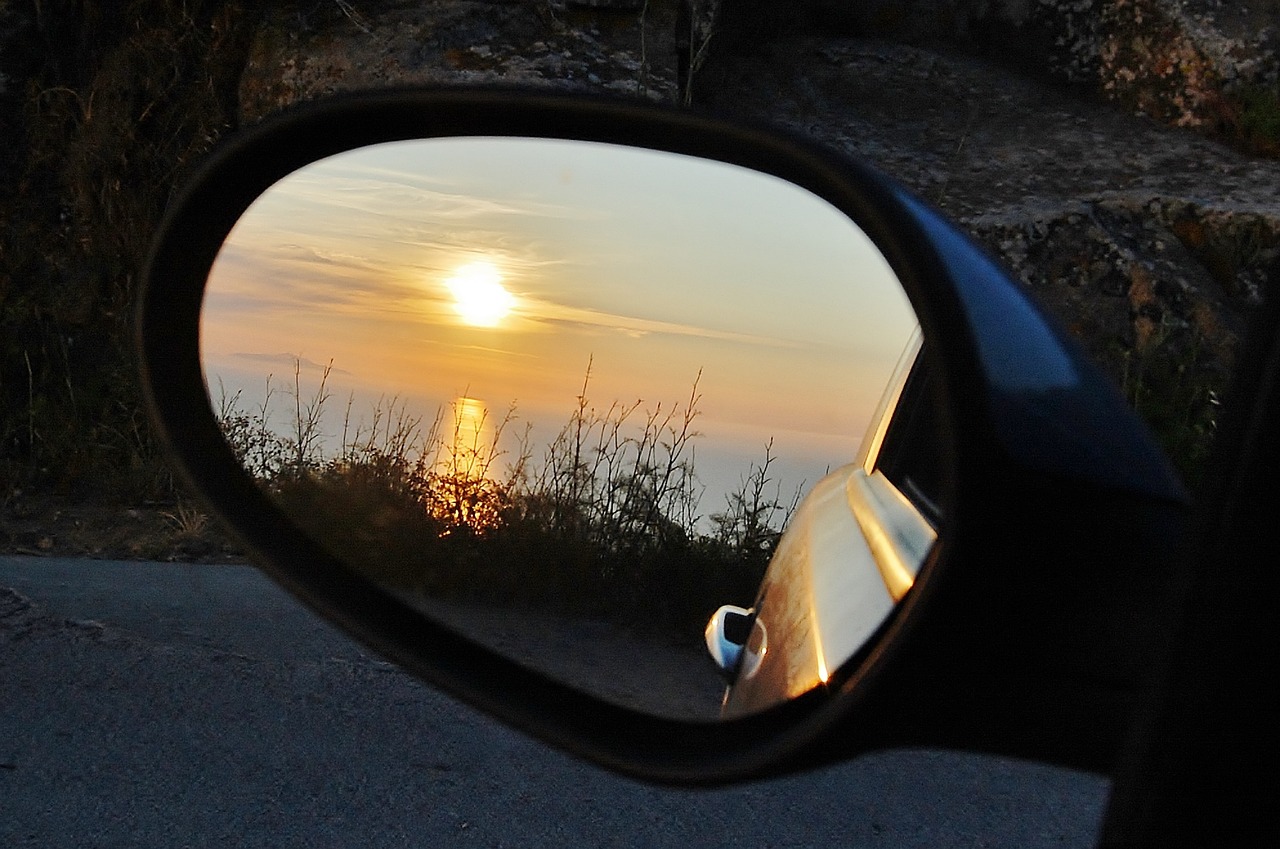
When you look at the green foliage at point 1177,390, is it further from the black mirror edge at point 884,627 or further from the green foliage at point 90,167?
the green foliage at point 90,167

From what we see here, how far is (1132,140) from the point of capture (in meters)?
7.31

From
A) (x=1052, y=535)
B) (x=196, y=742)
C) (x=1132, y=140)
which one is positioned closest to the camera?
(x=1052, y=535)

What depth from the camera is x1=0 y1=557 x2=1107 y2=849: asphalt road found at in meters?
2.97

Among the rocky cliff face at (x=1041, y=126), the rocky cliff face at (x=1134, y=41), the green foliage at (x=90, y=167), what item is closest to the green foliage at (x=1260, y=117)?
A: the rocky cliff face at (x=1134, y=41)

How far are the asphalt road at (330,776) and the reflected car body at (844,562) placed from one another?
61.8 inches

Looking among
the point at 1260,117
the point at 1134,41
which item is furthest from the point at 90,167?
the point at 1260,117

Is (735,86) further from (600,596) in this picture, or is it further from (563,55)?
(600,596)

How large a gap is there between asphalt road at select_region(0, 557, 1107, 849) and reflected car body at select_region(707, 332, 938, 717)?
1.57 meters

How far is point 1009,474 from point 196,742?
3.05 meters

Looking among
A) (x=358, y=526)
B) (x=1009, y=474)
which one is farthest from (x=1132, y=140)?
(x=1009, y=474)

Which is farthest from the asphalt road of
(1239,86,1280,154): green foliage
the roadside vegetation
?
(1239,86,1280,154): green foliage

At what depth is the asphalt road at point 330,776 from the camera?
2.97 meters

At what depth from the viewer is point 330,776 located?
321cm

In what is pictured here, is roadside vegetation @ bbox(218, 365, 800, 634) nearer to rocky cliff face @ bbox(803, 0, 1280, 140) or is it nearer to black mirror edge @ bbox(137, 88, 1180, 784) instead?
black mirror edge @ bbox(137, 88, 1180, 784)
